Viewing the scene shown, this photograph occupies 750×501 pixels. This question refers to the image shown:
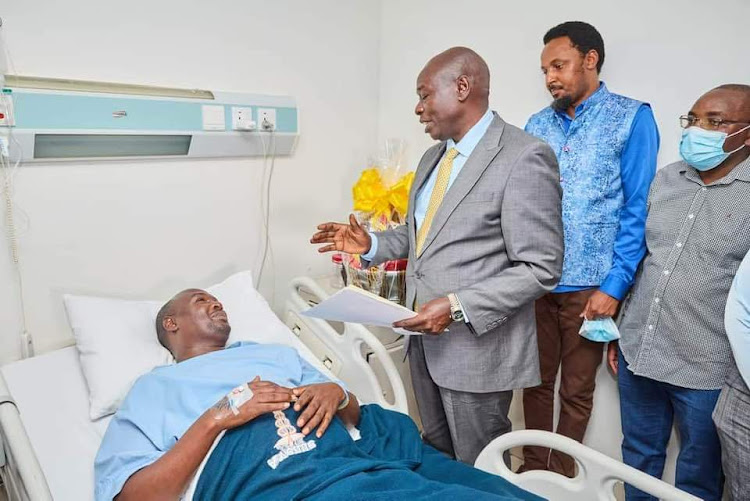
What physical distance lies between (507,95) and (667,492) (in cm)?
169

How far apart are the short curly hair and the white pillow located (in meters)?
1.52

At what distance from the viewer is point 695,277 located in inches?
63.6

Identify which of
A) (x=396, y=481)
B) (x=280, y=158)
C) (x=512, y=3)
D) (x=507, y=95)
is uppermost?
(x=512, y=3)

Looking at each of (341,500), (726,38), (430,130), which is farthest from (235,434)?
(726,38)

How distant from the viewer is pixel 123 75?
1899 millimetres

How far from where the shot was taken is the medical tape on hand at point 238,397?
132 centimetres

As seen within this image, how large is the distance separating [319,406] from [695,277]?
1213mm

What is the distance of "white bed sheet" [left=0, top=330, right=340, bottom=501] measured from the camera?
1386mm

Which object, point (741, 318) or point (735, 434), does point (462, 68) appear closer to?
point (741, 318)

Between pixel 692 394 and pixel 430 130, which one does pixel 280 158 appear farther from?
pixel 692 394

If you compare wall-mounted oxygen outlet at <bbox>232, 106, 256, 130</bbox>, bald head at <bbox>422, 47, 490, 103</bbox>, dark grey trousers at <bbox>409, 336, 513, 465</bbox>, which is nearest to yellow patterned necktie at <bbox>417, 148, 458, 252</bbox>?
bald head at <bbox>422, 47, 490, 103</bbox>

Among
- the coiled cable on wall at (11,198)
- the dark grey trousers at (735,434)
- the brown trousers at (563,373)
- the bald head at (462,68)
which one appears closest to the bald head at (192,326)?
the coiled cable on wall at (11,198)

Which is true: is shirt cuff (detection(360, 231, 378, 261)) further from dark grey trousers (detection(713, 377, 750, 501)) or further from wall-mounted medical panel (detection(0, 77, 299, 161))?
dark grey trousers (detection(713, 377, 750, 501))

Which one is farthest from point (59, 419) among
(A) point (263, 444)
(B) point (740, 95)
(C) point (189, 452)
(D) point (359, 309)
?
(B) point (740, 95)
